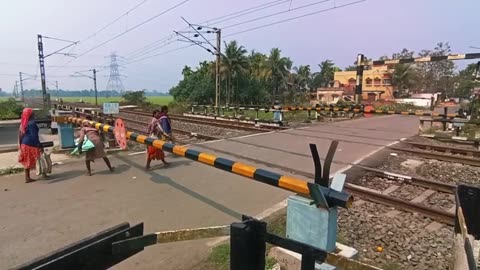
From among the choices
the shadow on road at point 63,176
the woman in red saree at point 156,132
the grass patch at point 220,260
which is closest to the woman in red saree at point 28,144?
the shadow on road at point 63,176

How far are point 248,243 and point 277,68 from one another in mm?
55621

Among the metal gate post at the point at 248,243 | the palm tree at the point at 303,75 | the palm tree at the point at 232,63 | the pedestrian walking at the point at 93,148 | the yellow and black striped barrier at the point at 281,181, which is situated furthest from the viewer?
the palm tree at the point at 303,75

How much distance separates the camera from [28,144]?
742 cm

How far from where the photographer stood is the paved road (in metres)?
4.39

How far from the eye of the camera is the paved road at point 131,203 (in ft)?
14.4

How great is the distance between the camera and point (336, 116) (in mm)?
26375

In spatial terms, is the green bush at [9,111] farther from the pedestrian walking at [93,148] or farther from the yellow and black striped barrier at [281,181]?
the yellow and black striped barrier at [281,181]

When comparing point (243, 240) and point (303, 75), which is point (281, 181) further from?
point (303, 75)

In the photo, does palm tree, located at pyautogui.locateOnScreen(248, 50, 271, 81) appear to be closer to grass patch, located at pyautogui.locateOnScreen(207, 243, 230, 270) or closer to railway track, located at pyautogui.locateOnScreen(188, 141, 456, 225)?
railway track, located at pyautogui.locateOnScreen(188, 141, 456, 225)

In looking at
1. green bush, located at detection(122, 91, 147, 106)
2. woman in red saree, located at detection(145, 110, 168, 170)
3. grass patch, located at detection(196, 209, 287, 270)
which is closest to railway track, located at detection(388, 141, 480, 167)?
woman in red saree, located at detection(145, 110, 168, 170)

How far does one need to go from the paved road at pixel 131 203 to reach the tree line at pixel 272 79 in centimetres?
3138

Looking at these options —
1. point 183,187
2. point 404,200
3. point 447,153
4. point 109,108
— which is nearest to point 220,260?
point 183,187

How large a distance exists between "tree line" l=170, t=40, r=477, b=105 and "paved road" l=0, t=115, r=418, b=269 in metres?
31.4

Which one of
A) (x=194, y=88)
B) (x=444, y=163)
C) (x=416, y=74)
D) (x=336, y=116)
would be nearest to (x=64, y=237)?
(x=444, y=163)
